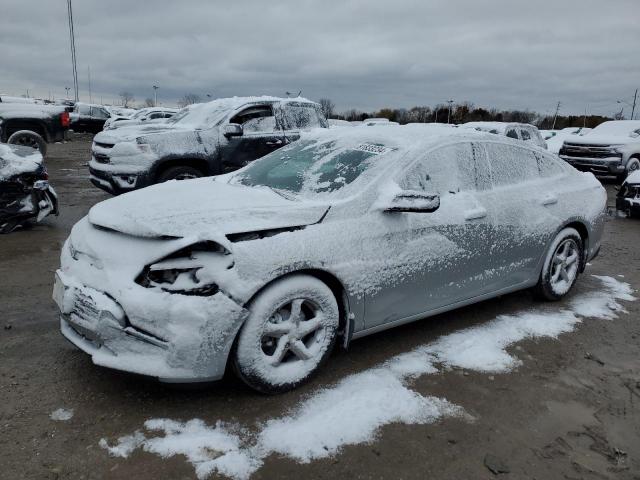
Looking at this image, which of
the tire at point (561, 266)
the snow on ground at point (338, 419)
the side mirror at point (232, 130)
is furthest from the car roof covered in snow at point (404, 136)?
the side mirror at point (232, 130)

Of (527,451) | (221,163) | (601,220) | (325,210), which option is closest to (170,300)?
(325,210)

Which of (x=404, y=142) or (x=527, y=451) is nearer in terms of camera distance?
(x=527, y=451)

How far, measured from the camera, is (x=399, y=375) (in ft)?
10.9

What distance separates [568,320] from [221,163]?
5412mm

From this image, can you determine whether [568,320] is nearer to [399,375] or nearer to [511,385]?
[511,385]

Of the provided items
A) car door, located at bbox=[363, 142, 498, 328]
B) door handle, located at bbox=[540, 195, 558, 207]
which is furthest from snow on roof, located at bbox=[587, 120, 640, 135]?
car door, located at bbox=[363, 142, 498, 328]

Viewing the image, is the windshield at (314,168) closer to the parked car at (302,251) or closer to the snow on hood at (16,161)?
the parked car at (302,251)

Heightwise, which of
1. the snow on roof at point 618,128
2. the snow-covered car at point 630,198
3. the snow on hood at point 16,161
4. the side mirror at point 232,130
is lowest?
the snow-covered car at point 630,198

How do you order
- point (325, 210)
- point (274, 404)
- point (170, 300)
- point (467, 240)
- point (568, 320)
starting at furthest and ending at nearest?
point (568, 320) → point (467, 240) → point (325, 210) → point (274, 404) → point (170, 300)

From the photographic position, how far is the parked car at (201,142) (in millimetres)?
7578

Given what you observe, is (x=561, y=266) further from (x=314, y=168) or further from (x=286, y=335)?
(x=286, y=335)

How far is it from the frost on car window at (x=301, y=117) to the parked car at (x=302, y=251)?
417cm

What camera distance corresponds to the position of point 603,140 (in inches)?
578

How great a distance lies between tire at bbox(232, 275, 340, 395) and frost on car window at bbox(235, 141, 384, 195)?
0.79 metres
